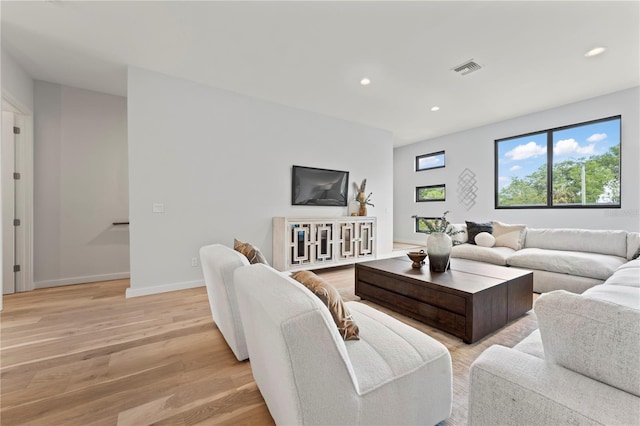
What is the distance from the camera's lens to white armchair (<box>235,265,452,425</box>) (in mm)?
813

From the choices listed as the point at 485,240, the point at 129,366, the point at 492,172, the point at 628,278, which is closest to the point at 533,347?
the point at 628,278

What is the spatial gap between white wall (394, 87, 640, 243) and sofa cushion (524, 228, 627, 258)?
1031mm

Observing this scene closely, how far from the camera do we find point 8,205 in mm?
3162

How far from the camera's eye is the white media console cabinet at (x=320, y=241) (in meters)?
3.88

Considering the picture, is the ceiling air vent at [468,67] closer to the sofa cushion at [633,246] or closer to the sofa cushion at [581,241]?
the sofa cushion at [581,241]

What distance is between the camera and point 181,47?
2742 mm

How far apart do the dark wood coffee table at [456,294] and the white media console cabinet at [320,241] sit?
1.35 metres

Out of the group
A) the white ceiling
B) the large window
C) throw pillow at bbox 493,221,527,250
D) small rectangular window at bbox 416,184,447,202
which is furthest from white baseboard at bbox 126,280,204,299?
the large window

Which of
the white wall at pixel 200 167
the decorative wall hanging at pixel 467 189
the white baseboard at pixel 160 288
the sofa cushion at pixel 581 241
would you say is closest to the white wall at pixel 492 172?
the decorative wall hanging at pixel 467 189

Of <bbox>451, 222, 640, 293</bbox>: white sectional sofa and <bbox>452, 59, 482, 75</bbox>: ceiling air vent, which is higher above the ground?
<bbox>452, 59, 482, 75</bbox>: ceiling air vent

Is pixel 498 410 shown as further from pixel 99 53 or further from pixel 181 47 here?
pixel 99 53

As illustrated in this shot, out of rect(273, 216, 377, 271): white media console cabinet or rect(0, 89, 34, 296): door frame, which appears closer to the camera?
rect(0, 89, 34, 296): door frame

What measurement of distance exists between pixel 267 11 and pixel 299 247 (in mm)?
2860

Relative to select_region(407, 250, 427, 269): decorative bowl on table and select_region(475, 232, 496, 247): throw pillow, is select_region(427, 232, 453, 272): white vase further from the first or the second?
select_region(475, 232, 496, 247): throw pillow
